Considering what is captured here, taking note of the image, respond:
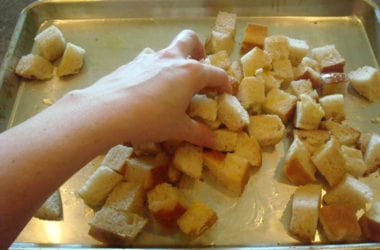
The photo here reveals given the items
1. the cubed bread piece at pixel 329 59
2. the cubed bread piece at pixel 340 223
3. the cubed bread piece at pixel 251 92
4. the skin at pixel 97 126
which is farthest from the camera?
the cubed bread piece at pixel 329 59

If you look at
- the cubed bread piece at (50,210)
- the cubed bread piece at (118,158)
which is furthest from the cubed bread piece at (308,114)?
the cubed bread piece at (50,210)

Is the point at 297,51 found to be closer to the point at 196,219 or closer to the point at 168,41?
the point at 168,41

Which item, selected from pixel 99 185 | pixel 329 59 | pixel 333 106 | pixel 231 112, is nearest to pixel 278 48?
pixel 329 59

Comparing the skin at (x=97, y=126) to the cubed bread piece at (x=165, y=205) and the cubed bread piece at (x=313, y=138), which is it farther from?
the cubed bread piece at (x=313, y=138)

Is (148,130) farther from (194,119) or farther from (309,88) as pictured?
(309,88)

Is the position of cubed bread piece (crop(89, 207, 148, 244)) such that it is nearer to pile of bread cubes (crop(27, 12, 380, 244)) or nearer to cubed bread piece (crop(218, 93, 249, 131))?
pile of bread cubes (crop(27, 12, 380, 244))

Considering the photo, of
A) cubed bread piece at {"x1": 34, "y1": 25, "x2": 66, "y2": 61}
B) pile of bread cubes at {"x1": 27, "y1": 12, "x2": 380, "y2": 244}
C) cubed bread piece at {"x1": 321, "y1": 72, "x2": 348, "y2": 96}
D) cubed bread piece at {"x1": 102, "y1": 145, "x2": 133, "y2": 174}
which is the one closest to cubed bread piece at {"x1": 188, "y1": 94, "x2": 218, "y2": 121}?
pile of bread cubes at {"x1": 27, "y1": 12, "x2": 380, "y2": 244}

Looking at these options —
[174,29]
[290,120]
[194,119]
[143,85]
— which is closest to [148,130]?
[143,85]

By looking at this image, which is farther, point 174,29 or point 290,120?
point 174,29
